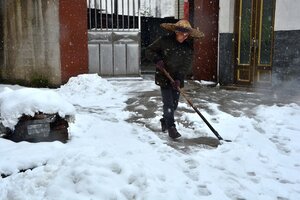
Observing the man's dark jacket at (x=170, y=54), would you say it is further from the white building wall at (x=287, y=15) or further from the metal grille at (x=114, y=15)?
the metal grille at (x=114, y=15)

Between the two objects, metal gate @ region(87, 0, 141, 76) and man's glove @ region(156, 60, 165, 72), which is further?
metal gate @ region(87, 0, 141, 76)

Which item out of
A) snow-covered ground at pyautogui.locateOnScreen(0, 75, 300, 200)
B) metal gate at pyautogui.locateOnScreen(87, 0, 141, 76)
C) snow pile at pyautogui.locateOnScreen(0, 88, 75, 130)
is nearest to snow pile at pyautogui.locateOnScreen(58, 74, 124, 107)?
metal gate at pyautogui.locateOnScreen(87, 0, 141, 76)

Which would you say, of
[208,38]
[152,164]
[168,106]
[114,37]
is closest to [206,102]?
[168,106]

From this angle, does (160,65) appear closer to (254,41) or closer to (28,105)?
(28,105)

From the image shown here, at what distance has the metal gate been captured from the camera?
1171 cm

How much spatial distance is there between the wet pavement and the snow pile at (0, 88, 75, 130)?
1713 mm

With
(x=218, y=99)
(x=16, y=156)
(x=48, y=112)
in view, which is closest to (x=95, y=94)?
(x=218, y=99)

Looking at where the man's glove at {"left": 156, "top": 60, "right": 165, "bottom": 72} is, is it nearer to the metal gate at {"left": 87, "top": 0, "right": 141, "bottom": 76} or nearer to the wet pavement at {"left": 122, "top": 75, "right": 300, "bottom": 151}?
the wet pavement at {"left": 122, "top": 75, "right": 300, "bottom": 151}

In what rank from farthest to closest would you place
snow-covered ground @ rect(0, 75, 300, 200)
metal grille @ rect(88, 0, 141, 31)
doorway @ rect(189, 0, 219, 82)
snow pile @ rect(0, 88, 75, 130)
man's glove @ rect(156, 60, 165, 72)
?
doorway @ rect(189, 0, 219, 82)
metal grille @ rect(88, 0, 141, 31)
man's glove @ rect(156, 60, 165, 72)
snow pile @ rect(0, 88, 75, 130)
snow-covered ground @ rect(0, 75, 300, 200)

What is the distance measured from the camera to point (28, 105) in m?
5.16

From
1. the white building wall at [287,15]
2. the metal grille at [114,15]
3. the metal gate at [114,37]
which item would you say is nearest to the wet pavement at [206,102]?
the white building wall at [287,15]

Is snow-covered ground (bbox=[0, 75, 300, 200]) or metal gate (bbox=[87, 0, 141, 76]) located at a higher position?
metal gate (bbox=[87, 0, 141, 76])

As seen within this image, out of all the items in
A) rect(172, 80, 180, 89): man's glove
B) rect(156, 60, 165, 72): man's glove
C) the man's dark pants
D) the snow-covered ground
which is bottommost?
the snow-covered ground

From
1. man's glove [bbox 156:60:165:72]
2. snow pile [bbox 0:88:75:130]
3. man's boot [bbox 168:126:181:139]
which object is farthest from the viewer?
man's glove [bbox 156:60:165:72]
